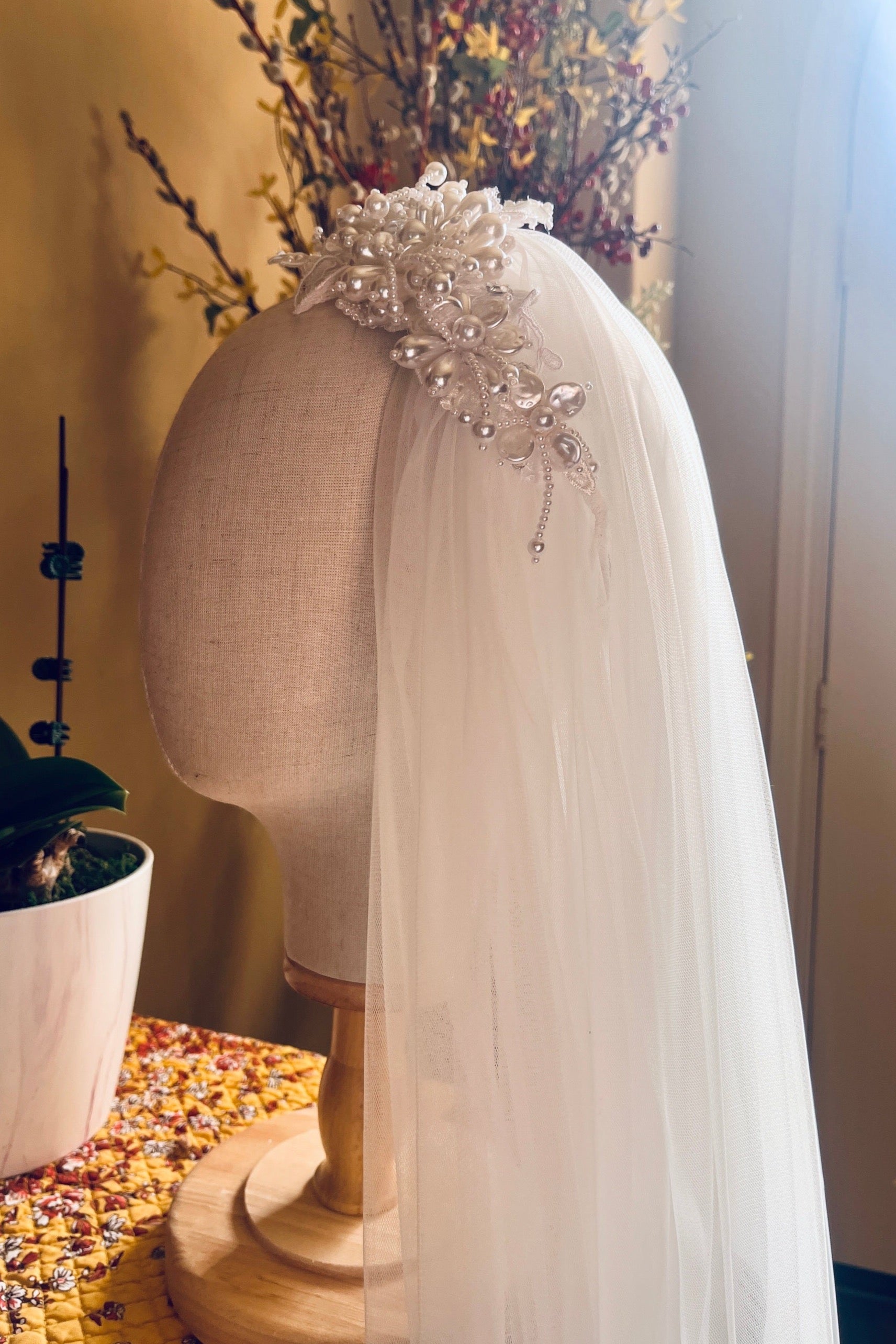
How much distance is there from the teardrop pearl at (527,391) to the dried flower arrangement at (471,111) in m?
0.54

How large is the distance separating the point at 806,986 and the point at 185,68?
1.78m

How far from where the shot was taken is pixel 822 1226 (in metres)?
0.71

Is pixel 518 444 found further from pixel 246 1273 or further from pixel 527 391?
pixel 246 1273

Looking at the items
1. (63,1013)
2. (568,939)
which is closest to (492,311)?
(568,939)

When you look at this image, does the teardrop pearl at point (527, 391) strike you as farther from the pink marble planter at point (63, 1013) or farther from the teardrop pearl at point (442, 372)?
the pink marble planter at point (63, 1013)

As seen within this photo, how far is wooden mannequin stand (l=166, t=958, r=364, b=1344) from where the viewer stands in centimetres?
72

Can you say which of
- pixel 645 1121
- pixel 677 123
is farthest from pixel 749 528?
pixel 645 1121

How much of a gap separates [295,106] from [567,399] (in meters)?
0.76

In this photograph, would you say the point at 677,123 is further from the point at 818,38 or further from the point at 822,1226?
the point at 822,1226

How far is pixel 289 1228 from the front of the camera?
798mm

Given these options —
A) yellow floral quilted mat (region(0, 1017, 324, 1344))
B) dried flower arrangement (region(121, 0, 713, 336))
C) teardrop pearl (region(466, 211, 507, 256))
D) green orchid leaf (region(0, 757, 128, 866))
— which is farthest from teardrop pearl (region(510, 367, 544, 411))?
yellow floral quilted mat (region(0, 1017, 324, 1344))

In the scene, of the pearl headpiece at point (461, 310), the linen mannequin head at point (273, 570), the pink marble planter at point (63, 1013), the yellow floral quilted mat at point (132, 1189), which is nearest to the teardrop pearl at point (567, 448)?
the pearl headpiece at point (461, 310)

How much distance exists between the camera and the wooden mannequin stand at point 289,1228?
2.35ft

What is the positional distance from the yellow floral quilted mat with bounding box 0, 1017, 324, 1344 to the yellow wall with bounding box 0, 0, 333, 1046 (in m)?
0.28
